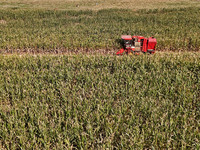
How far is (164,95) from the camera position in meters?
5.64

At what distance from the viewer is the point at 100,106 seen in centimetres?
484

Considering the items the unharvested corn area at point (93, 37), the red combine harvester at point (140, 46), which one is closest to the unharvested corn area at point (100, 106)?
the red combine harvester at point (140, 46)

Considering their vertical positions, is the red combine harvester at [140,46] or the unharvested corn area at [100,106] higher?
the red combine harvester at [140,46]

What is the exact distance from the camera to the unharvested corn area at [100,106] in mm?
3947

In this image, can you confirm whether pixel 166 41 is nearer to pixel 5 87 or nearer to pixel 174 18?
pixel 174 18

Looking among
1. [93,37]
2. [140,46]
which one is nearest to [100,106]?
[140,46]

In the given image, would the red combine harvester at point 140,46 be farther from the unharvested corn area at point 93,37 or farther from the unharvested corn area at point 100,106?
the unharvested corn area at point 93,37

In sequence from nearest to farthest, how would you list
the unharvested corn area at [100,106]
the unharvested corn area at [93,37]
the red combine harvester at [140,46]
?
the unharvested corn area at [100,106], the red combine harvester at [140,46], the unharvested corn area at [93,37]

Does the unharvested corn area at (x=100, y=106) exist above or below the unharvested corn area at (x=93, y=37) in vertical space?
below

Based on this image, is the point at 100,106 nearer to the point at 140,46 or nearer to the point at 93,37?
the point at 140,46

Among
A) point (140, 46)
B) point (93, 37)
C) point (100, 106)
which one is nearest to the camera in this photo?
point (100, 106)

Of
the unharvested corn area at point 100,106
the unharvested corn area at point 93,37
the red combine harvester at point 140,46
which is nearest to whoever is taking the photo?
the unharvested corn area at point 100,106

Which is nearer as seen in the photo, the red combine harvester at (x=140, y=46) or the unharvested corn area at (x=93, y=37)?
the red combine harvester at (x=140, y=46)

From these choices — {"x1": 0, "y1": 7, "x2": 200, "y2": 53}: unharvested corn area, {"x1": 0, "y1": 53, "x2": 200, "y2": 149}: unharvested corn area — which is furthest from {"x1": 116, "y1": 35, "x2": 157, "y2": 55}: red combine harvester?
{"x1": 0, "y1": 7, "x2": 200, "y2": 53}: unharvested corn area
